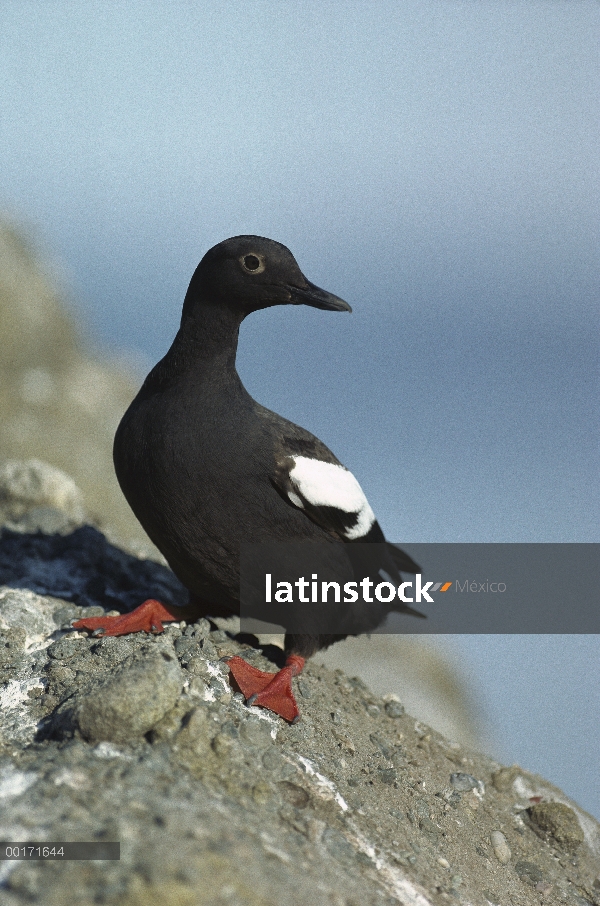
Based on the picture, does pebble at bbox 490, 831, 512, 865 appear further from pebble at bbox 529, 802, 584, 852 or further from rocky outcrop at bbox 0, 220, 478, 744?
rocky outcrop at bbox 0, 220, 478, 744

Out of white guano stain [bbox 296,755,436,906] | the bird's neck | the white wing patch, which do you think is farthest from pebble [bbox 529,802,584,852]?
the bird's neck

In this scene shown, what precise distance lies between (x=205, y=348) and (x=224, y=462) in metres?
0.87

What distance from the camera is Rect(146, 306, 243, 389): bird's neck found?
5.86 meters

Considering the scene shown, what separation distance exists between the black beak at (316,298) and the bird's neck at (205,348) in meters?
0.43

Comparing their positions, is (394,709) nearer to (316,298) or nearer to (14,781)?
(316,298)

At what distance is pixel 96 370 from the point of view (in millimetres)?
20328

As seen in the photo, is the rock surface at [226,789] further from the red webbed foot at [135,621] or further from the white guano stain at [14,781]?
the red webbed foot at [135,621]

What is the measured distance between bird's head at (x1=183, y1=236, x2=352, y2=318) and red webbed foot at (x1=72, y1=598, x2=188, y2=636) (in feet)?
7.49

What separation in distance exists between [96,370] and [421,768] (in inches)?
629

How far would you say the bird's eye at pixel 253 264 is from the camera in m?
5.87

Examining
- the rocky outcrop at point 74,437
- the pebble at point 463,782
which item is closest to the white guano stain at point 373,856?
→ the pebble at point 463,782

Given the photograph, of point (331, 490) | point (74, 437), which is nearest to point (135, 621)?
point (331, 490)

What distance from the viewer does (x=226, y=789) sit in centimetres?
438

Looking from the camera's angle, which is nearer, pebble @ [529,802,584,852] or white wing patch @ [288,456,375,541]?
white wing patch @ [288,456,375,541]
